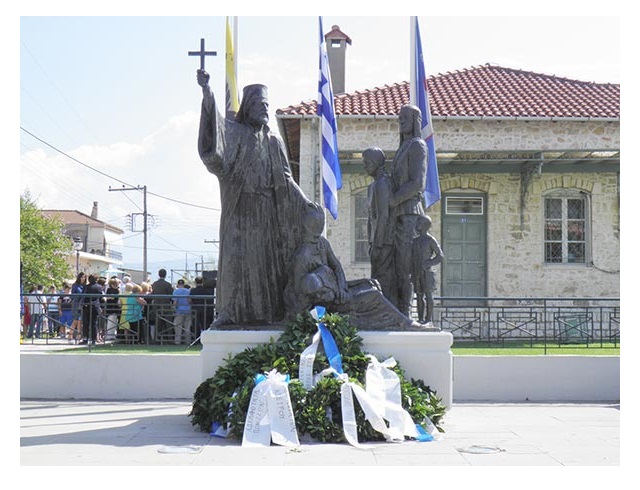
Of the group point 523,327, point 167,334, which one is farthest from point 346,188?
point 167,334

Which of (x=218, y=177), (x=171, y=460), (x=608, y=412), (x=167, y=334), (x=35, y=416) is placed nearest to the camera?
(x=171, y=460)

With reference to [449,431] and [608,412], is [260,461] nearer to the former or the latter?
[449,431]

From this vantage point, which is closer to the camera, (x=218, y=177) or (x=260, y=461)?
(x=260, y=461)

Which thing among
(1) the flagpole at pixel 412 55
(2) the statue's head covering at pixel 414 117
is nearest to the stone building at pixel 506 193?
(1) the flagpole at pixel 412 55

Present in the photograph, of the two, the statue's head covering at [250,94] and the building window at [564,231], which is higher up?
the statue's head covering at [250,94]

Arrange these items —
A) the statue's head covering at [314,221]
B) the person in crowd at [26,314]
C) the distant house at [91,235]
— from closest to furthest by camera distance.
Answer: the statue's head covering at [314,221] < the person in crowd at [26,314] < the distant house at [91,235]

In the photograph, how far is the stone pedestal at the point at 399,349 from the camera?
7.81 meters

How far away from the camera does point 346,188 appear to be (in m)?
19.8

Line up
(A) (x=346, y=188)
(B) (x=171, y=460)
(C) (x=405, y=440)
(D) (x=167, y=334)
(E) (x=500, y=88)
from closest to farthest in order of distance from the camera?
(B) (x=171, y=460) < (C) (x=405, y=440) < (D) (x=167, y=334) < (A) (x=346, y=188) < (E) (x=500, y=88)

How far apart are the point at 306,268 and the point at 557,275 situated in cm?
1341

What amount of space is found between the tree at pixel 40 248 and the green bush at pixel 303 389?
38509 mm

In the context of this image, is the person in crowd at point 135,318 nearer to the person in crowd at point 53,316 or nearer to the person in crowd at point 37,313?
the person in crowd at point 53,316

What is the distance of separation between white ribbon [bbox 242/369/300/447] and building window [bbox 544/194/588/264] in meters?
14.5

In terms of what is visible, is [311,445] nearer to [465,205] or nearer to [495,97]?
[465,205]
